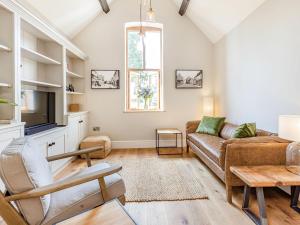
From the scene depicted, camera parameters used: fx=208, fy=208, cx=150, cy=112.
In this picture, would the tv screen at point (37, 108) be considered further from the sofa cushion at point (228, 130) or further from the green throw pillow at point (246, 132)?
the sofa cushion at point (228, 130)

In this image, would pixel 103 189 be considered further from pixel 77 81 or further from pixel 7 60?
pixel 77 81

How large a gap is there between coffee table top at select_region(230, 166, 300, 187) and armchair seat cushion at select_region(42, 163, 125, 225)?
1.10 meters

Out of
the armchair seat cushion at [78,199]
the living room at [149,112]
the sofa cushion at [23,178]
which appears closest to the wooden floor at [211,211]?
the living room at [149,112]

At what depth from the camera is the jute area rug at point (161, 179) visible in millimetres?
2473

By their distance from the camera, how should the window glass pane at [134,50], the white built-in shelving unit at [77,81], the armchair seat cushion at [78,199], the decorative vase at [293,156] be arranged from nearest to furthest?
1. the armchair seat cushion at [78,199]
2. the decorative vase at [293,156]
3. the white built-in shelving unit at [77,81]
4. the window glass pane at [134,50]

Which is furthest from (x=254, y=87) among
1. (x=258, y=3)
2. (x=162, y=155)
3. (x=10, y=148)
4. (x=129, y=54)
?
(x=10, y=148)

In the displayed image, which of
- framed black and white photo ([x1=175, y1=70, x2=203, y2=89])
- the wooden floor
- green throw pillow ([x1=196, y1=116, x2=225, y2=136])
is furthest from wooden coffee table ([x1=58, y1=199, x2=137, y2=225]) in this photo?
framed black and white photo ([x1=175, y1=70, x2=203, y2=89])

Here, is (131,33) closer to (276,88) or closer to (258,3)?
(258,3)

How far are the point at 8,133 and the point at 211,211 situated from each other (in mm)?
2221

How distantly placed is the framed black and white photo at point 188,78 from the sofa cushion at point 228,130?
4.99 feet

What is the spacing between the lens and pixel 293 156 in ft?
6.88

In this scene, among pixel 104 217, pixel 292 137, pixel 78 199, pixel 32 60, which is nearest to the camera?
pixel 104 217

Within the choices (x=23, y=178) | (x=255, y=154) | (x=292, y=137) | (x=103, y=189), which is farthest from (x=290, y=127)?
(x=23, y=178)

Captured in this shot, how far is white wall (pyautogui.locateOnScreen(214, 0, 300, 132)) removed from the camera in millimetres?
2537
